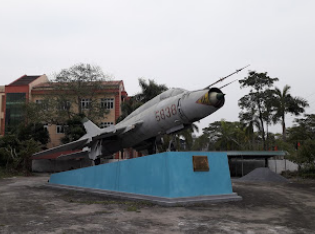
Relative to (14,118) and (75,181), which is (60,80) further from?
(75,181)

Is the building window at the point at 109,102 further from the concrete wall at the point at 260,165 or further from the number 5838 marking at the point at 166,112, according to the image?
the number 5838 marking at the point at 166,112

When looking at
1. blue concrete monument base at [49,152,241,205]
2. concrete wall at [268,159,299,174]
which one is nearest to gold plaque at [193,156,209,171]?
blue concrete monument base at [49,152,241,205]

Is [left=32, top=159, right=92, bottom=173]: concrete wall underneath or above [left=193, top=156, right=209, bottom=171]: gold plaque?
underneath

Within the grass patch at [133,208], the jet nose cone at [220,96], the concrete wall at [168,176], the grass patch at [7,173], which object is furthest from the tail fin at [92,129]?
the grass patch at [7,173]

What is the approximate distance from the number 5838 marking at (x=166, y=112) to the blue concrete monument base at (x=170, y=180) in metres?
1.65

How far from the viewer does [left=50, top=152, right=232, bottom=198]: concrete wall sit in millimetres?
8477

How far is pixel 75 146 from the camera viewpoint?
48.7 feet

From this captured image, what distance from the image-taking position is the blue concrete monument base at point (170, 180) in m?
8.42

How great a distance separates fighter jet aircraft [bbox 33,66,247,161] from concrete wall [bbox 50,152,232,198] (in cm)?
154

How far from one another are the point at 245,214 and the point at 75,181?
8.86 meters

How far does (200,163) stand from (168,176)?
1.44m

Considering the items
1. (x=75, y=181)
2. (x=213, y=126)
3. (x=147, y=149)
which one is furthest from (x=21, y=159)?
(x=213, y=126)

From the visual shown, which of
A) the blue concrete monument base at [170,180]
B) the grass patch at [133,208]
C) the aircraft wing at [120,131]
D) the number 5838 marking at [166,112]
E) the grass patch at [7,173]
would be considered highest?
the number 5838 marking at [166,112]

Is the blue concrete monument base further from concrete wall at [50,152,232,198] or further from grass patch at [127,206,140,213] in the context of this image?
grass patch at [127,206,140,213]
